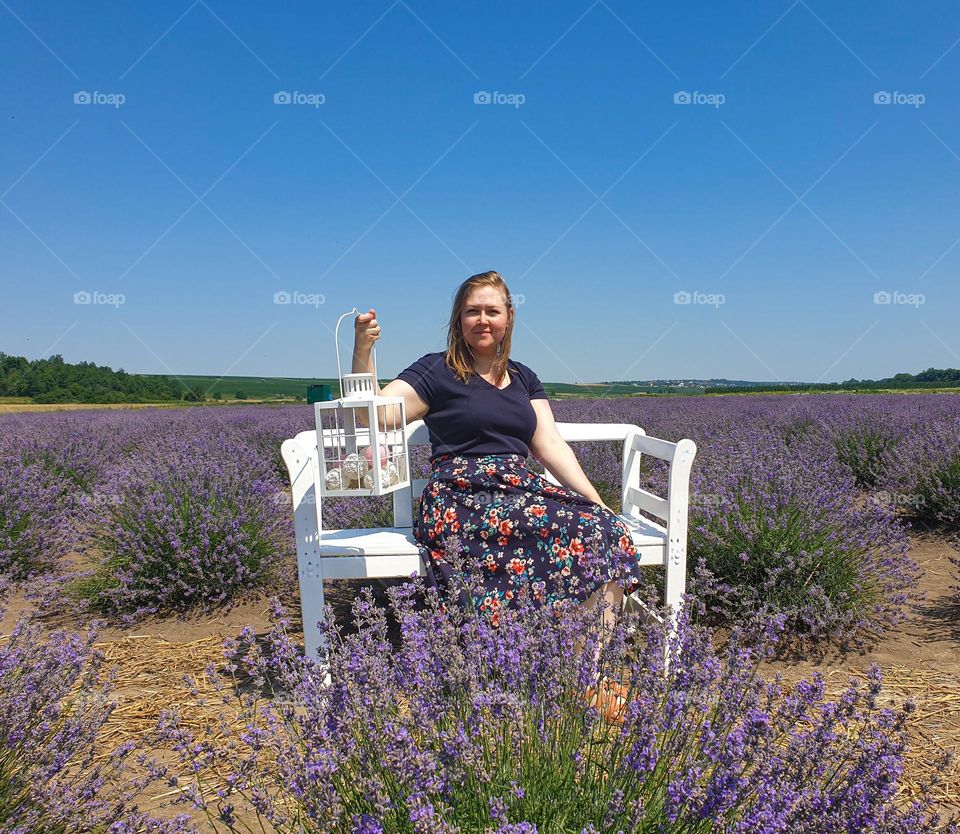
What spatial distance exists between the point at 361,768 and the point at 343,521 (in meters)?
2.51

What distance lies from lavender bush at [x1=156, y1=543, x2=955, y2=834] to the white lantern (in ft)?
2.77

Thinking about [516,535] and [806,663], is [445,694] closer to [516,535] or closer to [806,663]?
[516,535]

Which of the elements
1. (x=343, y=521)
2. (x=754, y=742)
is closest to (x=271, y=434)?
(x=343, y=521)

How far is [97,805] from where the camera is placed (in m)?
1.40

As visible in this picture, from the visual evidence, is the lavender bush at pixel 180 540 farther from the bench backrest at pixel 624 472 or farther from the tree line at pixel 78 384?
the tree line at pixel 78 384

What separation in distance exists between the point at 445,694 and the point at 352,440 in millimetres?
967

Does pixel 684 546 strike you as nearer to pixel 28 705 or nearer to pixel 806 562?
pixel 806 562

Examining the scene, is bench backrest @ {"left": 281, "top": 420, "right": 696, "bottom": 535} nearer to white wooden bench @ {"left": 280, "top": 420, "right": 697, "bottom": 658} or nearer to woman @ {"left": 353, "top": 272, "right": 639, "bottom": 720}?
white wooden bench @ {"left": 280, "top": 420, "right": 697, "bottom": 658}

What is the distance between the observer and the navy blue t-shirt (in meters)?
2.53

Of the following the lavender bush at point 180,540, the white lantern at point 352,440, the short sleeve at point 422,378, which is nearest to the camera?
the white lantern at point 352,440

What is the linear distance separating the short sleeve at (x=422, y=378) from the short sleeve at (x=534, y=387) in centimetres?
46

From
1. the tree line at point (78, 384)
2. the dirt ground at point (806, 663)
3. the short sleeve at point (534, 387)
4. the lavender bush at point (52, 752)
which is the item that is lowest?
the dirt ground at point (806, 663)

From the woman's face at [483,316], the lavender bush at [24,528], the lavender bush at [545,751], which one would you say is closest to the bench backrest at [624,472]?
the woman's face at [483,316]

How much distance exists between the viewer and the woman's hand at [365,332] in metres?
2.29
